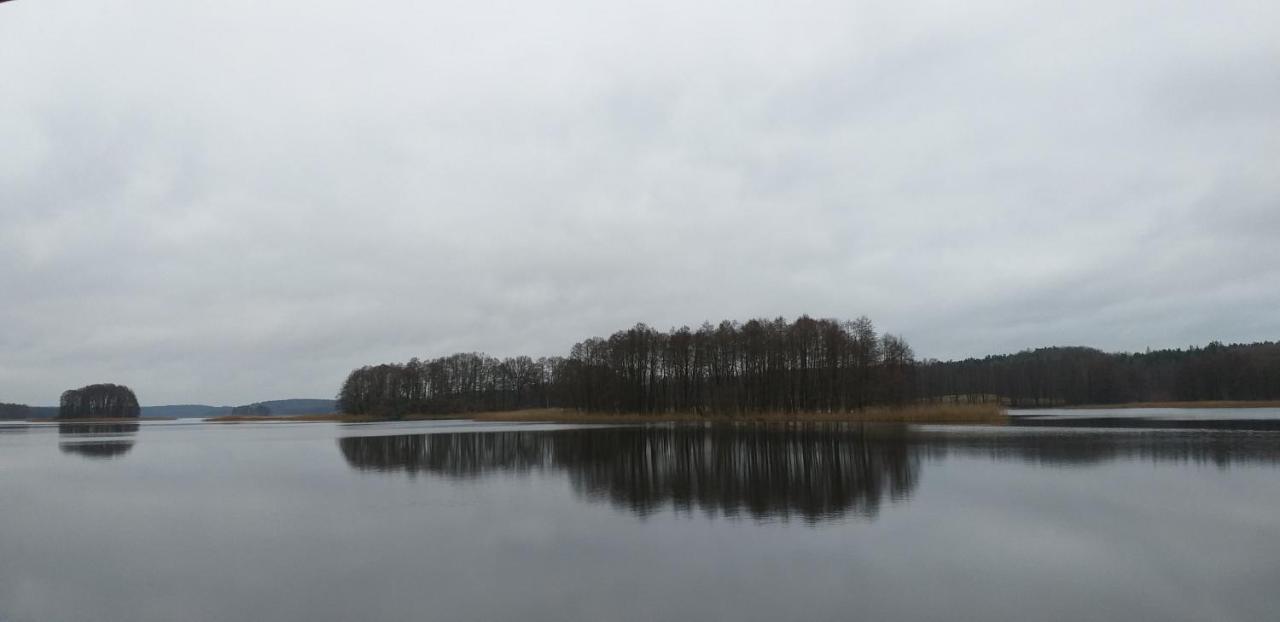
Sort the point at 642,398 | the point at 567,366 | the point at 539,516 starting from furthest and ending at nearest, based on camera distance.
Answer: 1. the point at 567,366
2. the point at 642,398
3. the point at 539,516

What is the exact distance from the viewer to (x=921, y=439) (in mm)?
29594

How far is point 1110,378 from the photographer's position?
113 metres

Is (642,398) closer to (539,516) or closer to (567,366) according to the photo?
(567,366)

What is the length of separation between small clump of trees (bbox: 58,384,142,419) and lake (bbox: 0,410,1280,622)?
133 metres

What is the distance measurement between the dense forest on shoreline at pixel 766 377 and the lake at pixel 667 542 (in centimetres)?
4784

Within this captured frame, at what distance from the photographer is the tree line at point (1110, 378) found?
93875 millimetres

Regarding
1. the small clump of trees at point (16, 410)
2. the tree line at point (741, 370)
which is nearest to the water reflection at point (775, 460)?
the tree line at point (741, 370)

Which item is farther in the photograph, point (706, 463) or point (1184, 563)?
point (706, 463)

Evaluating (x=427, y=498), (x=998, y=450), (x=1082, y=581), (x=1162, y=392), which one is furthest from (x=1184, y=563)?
(x=1162, y=392)

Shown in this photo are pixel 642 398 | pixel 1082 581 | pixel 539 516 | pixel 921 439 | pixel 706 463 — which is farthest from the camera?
pixel 642 398

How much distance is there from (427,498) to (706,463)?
8823 mm

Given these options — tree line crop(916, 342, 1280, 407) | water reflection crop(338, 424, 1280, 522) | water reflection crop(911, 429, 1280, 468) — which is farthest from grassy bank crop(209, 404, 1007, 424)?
tree line crop(916, 342, 1280, 407)

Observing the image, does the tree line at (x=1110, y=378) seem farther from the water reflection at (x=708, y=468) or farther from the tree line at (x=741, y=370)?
the water reflection at (x=708, y=468)

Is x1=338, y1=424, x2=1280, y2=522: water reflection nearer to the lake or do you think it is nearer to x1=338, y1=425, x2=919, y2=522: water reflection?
x1=338, y1=425, x2=919, y2=522: water reflection
